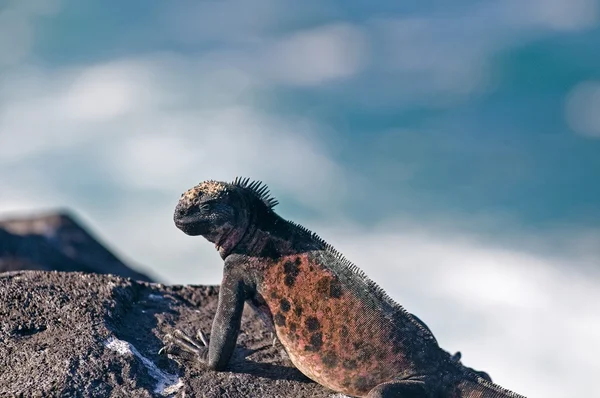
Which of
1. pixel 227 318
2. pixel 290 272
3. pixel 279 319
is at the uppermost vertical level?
pixel 290 272

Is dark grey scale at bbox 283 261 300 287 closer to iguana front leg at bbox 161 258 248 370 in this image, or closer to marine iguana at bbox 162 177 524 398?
marine iguana at bbox 162 177 524 398

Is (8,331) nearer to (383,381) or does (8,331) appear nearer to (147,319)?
(147,319)

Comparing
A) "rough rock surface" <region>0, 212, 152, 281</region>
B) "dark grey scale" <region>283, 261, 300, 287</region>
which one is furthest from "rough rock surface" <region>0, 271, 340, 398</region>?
"rough rock surface" <region>0, 212, 152, 281</region>

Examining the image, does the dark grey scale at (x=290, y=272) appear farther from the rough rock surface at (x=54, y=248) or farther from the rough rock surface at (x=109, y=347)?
the rough rock surface at (x=54, y=248)

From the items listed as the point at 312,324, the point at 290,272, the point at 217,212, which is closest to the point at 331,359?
the point at 312,324

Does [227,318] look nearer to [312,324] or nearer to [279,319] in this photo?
[279,319]

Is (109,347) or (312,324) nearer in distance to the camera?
(312,324)

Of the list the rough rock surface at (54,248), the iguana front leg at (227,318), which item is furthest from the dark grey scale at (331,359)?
the rough rock surface at (54,248)
